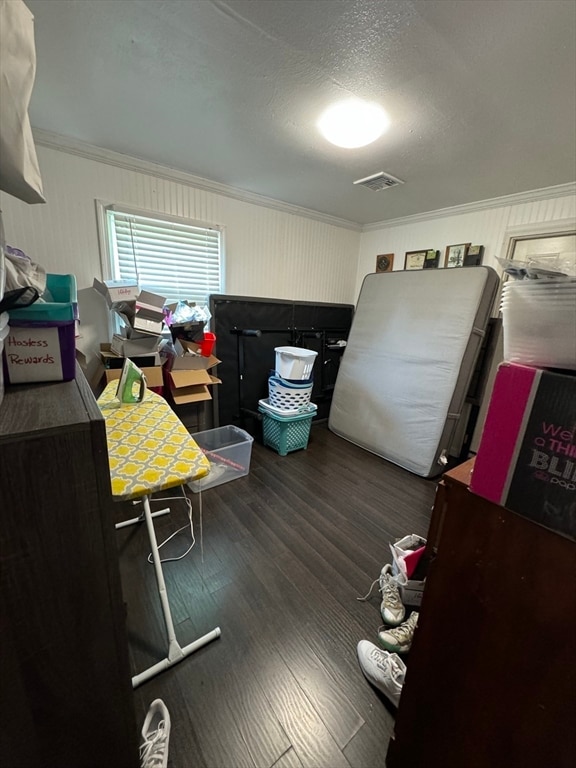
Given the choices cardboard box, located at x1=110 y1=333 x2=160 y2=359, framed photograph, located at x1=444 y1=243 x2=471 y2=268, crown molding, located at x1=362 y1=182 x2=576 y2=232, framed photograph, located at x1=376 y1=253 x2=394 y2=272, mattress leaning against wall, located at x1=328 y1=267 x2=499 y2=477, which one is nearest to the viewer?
cardboard box, located at x1=110 y1=333 x2=160 y2=359

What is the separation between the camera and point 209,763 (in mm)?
915

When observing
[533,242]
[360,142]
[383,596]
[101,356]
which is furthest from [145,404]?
[533,242]

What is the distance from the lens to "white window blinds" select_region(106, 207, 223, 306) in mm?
2365

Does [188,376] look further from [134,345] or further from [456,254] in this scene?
[456,254]

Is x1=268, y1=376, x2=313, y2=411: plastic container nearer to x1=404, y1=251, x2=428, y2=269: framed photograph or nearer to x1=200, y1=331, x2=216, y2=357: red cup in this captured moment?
x1=200, y1=331, x2=216, y2=357: red cup

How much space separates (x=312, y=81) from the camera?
4.60 ft

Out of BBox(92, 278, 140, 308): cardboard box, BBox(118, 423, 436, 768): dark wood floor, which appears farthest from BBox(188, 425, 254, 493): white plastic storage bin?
BBox(92, 278, 140, 308): cardboard box

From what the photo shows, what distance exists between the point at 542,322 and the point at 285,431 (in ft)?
7.78

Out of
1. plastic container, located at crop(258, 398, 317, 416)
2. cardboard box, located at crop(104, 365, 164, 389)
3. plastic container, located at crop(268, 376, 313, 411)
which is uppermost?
cardboard box, located at crop(104, 365, 164, 389)

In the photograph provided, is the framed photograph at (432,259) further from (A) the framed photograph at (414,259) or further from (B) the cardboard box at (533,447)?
(B) the cardboard box at (533,447)

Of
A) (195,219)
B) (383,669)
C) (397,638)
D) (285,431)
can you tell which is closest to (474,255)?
(285,431)

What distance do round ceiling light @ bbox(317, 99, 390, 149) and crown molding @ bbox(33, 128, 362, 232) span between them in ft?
3.93

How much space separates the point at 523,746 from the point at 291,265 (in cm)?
344

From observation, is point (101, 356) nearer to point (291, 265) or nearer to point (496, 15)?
point (291, 265)
